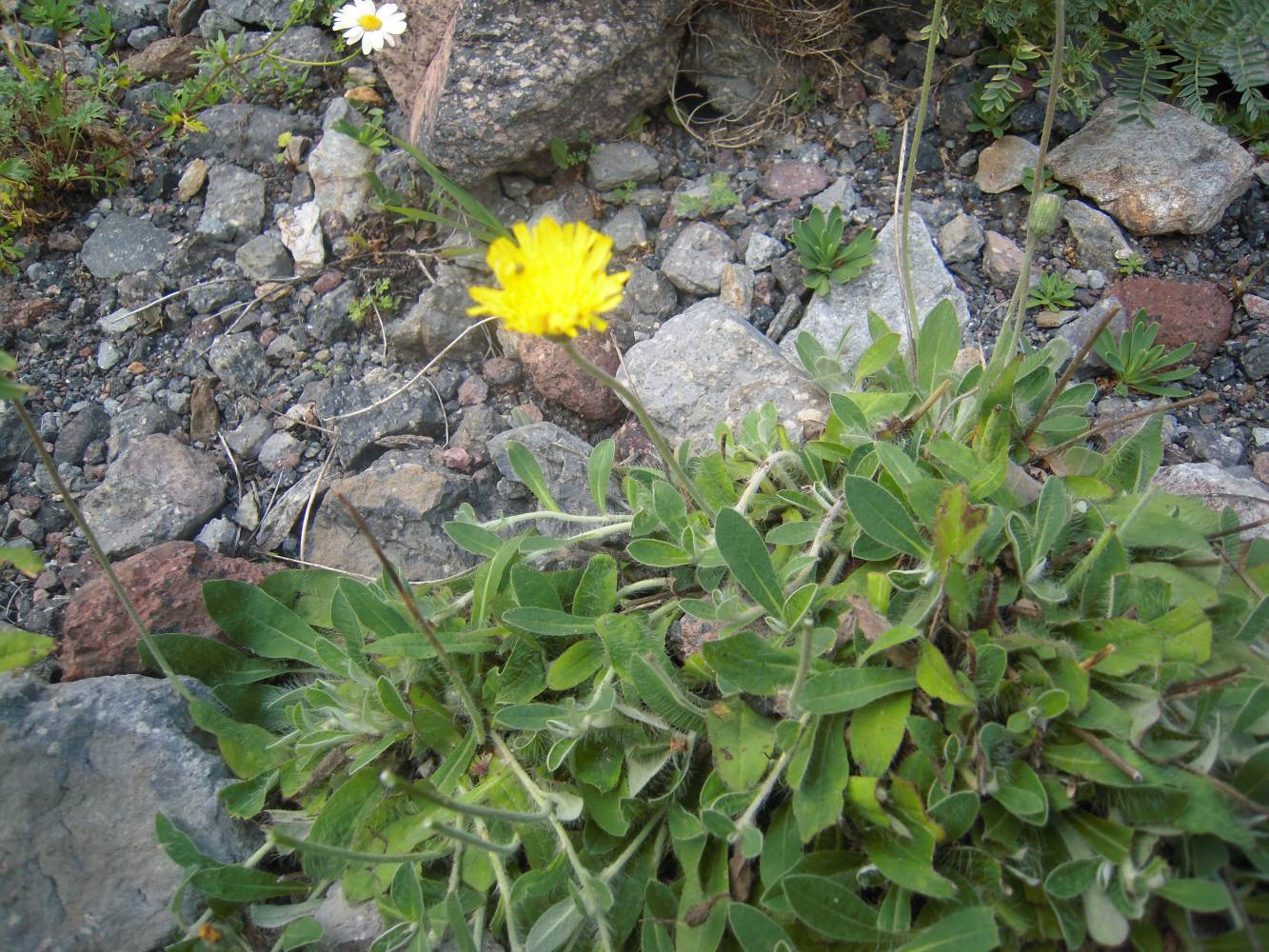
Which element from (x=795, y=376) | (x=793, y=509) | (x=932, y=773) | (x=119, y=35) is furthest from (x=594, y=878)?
(x=119, y=35)

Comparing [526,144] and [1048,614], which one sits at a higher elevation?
[526,144]

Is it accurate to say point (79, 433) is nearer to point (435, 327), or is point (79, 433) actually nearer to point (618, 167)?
point (435, 327)

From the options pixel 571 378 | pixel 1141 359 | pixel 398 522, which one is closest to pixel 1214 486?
pixel 1141 359

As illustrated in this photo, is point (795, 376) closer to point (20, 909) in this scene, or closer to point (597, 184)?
point (597, 184)

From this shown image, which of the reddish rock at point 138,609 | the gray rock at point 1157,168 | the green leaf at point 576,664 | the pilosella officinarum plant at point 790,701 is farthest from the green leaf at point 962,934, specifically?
the gray rock at point 1157,168

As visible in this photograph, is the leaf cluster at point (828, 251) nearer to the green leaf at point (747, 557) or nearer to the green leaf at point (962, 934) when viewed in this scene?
the green leaf at point (747, 557)

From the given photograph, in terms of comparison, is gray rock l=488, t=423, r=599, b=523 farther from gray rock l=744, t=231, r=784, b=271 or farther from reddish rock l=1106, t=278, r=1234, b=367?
reddish rock l=1106, t=278, r=1234, b=367
